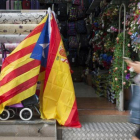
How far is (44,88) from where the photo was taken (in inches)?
192

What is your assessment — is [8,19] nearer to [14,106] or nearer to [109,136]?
[14,106]

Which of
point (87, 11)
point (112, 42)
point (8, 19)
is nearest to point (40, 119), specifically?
point (8, 19)

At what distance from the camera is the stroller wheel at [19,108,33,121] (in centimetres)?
471

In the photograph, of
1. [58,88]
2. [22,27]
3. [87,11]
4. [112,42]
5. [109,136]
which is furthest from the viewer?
[87,11]

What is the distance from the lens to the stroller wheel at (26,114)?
186 inches

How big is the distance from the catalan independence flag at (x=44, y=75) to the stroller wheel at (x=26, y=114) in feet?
0.71

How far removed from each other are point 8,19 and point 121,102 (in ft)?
8.84

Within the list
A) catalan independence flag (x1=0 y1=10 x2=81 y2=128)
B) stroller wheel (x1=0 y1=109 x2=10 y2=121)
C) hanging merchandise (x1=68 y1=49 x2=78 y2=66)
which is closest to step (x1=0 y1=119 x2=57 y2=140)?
stroller wheel (x1=0 y1=109 x2=10 y2=121)

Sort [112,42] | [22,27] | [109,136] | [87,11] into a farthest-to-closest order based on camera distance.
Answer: [87,11], [112,42], [22,27], [109,136]

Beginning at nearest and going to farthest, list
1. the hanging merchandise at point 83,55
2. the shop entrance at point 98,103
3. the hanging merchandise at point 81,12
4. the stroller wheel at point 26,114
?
the stroller wheel at point 26,114
the shop entrance at point 98,103
the hanging merchandise at point 81,12
the hanging merchandise at point 83,55

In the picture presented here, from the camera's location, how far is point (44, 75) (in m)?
5.13

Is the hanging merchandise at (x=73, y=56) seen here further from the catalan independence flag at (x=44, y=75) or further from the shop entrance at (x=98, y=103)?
the catalan independence flag at (x=44, y=75)

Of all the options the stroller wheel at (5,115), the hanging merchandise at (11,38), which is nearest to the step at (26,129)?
the stroller wheel at (5,115)

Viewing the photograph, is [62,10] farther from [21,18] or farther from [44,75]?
[44,75]
